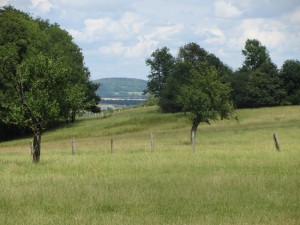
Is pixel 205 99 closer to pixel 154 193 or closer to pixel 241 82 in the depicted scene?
pixel 154 193

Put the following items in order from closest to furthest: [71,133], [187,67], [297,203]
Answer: [297,203] < [71,133] < [187,67]

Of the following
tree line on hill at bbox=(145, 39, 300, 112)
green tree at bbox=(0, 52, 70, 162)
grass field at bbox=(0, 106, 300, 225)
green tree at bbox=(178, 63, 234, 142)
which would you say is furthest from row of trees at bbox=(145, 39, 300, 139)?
grass field at bbox=(0, 106, 300, 225)

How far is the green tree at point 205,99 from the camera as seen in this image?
5228 centimetres

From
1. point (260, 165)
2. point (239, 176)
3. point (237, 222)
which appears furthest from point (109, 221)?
point (260, 165)

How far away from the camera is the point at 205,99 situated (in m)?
52.6

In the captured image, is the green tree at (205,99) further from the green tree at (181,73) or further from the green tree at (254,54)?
the green tree at (254,54)

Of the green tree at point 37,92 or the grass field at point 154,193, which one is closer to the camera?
the grass field at point 154,193

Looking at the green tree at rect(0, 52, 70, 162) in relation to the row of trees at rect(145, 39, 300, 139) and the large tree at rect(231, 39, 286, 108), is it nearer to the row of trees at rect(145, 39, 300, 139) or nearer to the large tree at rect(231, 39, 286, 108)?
the row of trees at rect(145, 39, 300, 139)

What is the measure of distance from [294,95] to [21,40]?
210 ft

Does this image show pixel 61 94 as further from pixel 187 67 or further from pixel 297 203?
pixel 187 67

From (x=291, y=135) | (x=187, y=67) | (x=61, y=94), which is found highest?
(x=187, y=67)

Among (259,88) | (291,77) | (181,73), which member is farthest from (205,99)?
(291,77)

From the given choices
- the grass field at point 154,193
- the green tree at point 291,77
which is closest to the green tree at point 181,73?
the green tree at point 291,77

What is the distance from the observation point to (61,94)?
1228 inches
